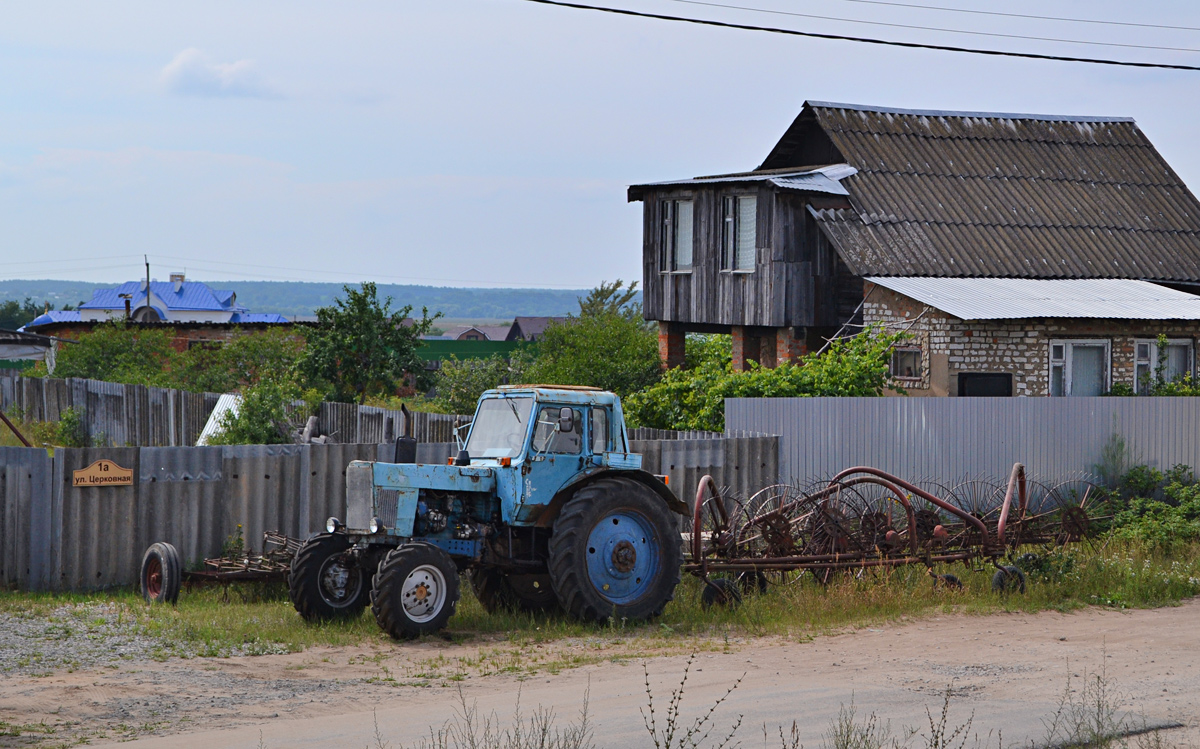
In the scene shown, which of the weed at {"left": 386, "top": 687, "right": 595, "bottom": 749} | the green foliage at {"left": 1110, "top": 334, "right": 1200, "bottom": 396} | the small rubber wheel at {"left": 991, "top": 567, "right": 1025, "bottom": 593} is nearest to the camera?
the weed at {"left": 386, "top": 687, "right": 595, "bottom": 749}

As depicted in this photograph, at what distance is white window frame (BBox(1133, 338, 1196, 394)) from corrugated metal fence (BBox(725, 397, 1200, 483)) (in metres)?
3.97

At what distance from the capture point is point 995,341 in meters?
23.1

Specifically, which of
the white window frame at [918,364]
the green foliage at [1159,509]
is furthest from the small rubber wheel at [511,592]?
the white window frame at [918,364]

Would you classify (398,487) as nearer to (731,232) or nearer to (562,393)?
(562,393)

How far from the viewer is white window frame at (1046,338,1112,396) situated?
23.5 m

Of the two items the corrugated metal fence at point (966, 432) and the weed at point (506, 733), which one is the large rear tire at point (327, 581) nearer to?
the weed at point (506, 733)

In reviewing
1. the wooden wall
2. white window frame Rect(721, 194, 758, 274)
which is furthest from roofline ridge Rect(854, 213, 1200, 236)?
white window frame Rect(721, 194, 758, 274)

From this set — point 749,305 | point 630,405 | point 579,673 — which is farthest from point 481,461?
point 749,305

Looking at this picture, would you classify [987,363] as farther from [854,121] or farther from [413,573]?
[413,573]

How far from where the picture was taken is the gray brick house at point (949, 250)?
23281mm

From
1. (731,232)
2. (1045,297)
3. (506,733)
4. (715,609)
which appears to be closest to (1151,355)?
(1045,297)

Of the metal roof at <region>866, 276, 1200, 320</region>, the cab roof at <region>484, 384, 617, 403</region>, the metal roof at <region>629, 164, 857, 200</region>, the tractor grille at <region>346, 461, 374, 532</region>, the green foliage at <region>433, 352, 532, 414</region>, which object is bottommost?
the tractor grille at <region>346, 461, 374, 532</region>

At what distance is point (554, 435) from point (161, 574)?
4.25 m

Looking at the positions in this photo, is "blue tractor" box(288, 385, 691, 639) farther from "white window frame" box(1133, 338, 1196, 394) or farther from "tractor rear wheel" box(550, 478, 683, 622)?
"white window frame" box(1133, 338, 1196, 394)
